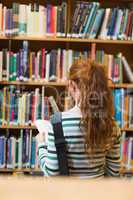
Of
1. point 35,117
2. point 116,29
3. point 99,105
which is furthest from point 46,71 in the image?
point 99,105

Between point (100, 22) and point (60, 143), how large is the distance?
154 cm

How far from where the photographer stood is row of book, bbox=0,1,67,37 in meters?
2.37

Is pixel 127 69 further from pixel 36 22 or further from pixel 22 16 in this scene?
pixel 22 16

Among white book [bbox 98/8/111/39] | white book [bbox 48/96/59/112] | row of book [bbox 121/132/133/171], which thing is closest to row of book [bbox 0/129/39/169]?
white book [bbox 48/96/59/112]

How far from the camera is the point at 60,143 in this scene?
3.58ft

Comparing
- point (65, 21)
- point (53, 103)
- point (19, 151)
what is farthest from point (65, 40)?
point (19, 151)

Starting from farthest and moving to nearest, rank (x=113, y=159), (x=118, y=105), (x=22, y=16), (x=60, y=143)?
(x=118, y=105)
(x=22, y=16)
(x=113, y=159)
(x=60, y=143)

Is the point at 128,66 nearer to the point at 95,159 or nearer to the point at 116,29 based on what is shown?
the point at 116,29

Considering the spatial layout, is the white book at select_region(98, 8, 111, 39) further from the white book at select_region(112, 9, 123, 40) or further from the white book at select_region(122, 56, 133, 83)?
the white book at select_region(122, 56, 133, 83)

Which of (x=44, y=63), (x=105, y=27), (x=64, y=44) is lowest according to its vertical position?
(x=44, y=63)

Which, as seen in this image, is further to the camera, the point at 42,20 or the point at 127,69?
the point at 127,69

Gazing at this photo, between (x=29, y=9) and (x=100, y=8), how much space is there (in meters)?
0.54

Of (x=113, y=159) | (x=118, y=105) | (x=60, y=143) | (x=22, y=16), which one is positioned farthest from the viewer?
(x=118, y=105)

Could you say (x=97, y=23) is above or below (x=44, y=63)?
above
